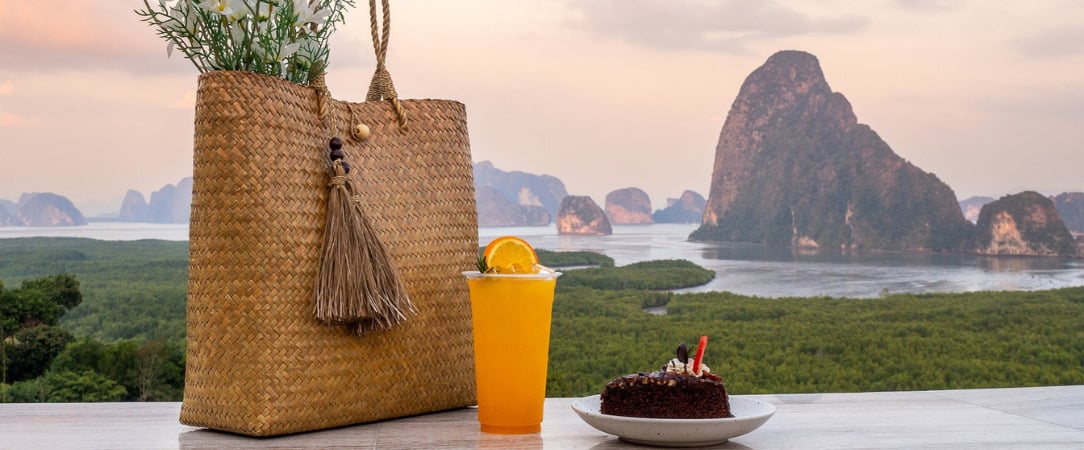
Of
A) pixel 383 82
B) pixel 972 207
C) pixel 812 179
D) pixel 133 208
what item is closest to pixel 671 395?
pixel 383 82

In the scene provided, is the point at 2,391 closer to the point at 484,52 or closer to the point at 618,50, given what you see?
the point at 484,52

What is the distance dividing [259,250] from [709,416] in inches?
25.3

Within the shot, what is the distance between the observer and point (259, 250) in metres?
1.41

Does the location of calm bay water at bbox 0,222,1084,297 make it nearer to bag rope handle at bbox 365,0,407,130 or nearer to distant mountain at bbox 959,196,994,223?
distant mountain at bbox 959,196,994,223

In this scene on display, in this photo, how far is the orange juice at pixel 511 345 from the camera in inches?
56.7

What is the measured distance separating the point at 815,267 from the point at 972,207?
1533mm

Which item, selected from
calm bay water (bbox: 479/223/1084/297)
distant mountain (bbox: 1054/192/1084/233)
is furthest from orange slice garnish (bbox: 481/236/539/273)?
distant mountain (bbox: 1054/192/1084/233)

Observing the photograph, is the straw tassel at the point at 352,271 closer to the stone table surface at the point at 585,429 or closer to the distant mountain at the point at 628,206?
the stone table surface at the point at 585,429

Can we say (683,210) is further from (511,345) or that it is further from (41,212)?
(511,345)

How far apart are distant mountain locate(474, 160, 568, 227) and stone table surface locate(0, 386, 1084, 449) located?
5687 mm

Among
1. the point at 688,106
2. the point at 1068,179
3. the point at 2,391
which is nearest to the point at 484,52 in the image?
the point at 688,106

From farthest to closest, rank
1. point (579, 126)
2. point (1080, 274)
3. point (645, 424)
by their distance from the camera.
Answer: point (1080, 274), point (579, 126), point (645, 424)

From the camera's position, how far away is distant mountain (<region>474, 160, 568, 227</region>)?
25.0 feet

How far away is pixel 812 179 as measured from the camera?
1187 cm
